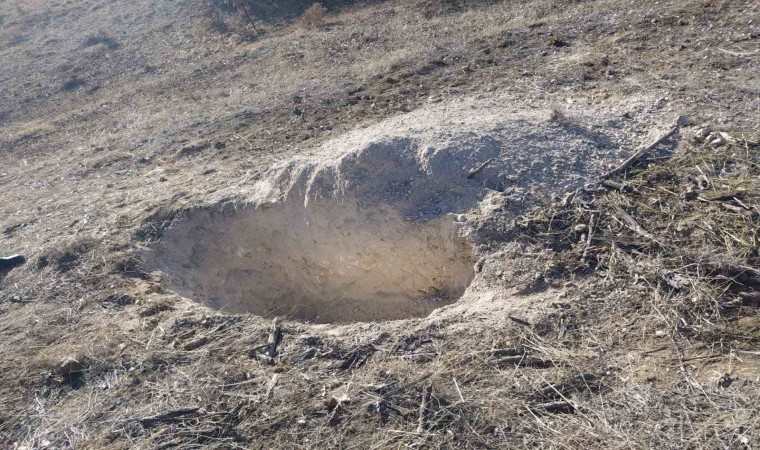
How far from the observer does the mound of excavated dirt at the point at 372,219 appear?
17.3ft

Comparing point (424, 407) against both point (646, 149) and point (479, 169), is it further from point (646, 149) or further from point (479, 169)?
point (646, 149)

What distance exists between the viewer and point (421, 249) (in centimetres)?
550

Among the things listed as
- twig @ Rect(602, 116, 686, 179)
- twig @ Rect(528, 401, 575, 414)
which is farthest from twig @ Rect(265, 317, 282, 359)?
twig @ Rect(602, 116, 686, 179)

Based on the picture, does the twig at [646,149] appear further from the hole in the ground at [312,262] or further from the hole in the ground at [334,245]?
the hole in the ground at [312,262]

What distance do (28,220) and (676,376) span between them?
711 cm

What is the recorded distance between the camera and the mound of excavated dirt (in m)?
5.28

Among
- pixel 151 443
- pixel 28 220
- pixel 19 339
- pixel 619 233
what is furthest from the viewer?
pixel 28 220

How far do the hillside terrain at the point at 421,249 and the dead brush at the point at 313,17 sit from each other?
2.19 m

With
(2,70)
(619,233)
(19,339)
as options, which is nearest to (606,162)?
(619,233)

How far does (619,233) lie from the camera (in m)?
4.45

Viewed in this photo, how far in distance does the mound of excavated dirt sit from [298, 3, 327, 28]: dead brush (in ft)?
20.0

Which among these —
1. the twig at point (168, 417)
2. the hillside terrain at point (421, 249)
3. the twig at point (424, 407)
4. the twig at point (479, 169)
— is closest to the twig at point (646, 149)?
the hillside terrain at point (421, 249)

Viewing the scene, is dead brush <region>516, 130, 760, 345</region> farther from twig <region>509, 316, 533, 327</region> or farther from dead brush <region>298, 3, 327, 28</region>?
dead brush <region>298, 3, 327, 28</region>

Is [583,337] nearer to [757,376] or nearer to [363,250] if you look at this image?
[757,376]
